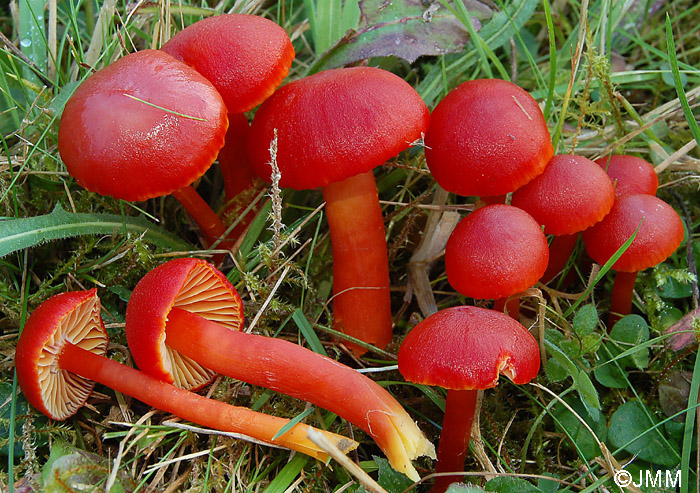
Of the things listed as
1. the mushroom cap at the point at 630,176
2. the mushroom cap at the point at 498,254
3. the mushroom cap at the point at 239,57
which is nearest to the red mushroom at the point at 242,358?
the mushroom cap at the point at 498,254

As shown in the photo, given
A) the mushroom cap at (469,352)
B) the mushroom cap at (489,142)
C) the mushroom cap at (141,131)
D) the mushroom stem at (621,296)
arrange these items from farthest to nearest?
the mushroom stem at (621,296), the mushroom cap at (489,142), the mushroom cap at (141,131), the mushroom cap at (469,352)

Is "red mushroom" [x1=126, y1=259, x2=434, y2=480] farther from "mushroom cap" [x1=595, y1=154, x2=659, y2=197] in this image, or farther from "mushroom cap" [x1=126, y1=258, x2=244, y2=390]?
"mushroom cap" [x1=595, y1=154, x2=659, y2=197]

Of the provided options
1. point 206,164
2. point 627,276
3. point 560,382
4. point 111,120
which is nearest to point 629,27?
point 627,276

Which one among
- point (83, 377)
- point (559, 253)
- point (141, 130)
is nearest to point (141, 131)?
point (141, 130)

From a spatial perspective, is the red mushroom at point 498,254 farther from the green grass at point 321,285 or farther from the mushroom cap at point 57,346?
the mushroom cap at point 57,346

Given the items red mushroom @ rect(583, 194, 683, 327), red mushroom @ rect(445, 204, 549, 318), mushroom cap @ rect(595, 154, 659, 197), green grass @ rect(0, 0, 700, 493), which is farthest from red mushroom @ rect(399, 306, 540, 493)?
mushroom cap @ rect(595, 154, 659, 197)

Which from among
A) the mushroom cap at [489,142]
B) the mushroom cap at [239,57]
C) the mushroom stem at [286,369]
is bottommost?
the mushroom stem at [286,369]

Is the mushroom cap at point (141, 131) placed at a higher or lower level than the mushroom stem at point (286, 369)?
higher

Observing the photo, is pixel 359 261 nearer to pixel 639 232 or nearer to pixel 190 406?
pixel 190 406
